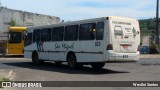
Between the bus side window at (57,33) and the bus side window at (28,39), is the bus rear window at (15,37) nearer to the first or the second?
the bus side window at (28,39)

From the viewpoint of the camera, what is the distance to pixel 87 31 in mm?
20797

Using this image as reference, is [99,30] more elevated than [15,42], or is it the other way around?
[99,30]

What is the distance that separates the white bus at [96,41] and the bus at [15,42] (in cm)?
1440

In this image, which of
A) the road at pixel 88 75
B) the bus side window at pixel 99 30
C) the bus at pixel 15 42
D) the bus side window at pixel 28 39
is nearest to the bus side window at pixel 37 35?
the bus side window at pixel 28 39

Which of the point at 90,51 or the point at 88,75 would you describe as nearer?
the point at 88,75

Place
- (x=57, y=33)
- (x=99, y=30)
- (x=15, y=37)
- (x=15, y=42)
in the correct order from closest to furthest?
(x=99, y=30)
(x=57, y=33)
(x=15, y=42)
(x=15, y=37)

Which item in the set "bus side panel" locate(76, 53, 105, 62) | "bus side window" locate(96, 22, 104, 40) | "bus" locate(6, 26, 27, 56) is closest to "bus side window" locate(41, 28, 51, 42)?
"bus side panel" locate(76, 53, 105, 62)

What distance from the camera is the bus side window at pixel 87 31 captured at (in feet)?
66.7

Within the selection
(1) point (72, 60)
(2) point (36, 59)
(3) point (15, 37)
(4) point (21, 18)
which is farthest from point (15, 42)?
(4) point (21, 18)

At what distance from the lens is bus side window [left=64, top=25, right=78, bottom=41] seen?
71.7 feet

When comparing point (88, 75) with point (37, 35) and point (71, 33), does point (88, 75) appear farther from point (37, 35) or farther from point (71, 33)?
point (37, 35)

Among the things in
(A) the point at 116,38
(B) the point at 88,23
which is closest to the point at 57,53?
(B) the point at 88,23

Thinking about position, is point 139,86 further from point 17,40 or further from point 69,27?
point 17,40

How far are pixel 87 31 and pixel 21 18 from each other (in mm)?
52319
